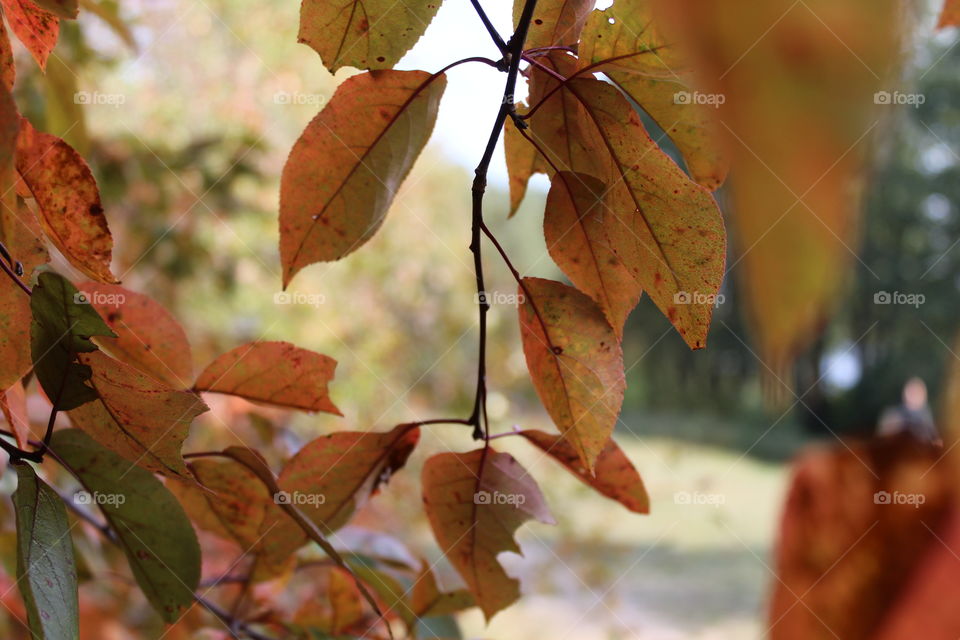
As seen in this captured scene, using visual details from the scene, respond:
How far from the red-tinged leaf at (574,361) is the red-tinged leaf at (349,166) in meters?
0.06

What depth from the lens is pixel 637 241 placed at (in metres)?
0.23

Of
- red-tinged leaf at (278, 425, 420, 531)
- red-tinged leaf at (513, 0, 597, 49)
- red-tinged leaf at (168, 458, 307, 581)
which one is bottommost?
red-tinged leaf at (168, 458, 307, 581)

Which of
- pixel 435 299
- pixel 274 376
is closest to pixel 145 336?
pixel 274 376

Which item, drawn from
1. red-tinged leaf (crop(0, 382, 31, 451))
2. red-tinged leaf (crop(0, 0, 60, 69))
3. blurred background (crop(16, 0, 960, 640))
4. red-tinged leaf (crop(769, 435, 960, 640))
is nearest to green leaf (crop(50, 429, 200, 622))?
red-tinged leaf (crop(0, 382, 31, 451))

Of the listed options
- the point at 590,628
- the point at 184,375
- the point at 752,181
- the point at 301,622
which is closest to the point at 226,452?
the point at 184,375

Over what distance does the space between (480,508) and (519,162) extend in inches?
5.4

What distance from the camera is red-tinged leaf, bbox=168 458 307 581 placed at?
342 mm

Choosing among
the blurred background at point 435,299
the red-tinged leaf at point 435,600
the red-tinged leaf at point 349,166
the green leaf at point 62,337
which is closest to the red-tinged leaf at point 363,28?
the red-tinged leaf at point 349,166

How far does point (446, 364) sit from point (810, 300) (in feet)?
9.40

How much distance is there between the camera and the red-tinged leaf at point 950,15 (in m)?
0.23

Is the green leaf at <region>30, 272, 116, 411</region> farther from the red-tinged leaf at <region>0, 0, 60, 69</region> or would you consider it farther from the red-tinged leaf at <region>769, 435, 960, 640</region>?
the red-tinged leaf at <region>769, 435, 960, 640</region>

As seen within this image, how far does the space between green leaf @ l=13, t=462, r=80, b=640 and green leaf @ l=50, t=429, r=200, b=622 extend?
0.03 m

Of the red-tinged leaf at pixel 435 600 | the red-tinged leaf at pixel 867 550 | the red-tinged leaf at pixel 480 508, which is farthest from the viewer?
the red-tinged leaf at pixel 435 600

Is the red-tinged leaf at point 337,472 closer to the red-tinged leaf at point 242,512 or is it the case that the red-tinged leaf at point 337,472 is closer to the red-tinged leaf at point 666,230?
the red-tinged leaf at point 242,512
